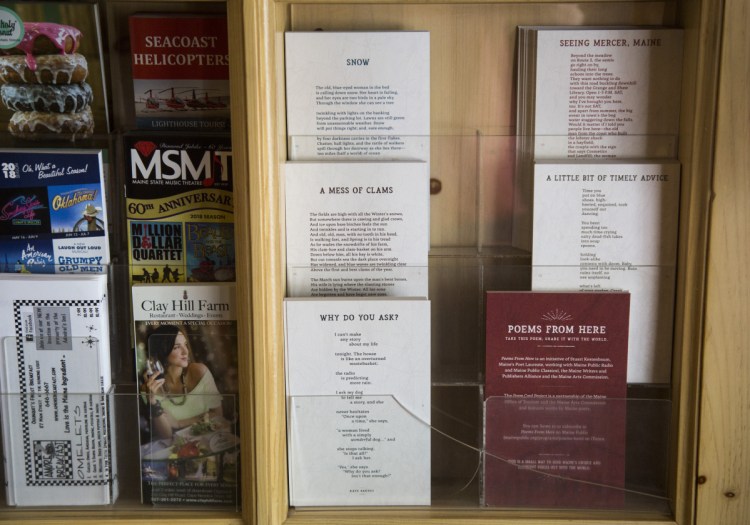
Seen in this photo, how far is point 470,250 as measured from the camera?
3.52ft

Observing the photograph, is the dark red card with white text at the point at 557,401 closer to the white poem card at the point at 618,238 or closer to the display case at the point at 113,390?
the white poem card at the point at 618,238

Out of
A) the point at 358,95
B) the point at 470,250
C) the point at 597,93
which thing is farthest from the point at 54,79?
the point at 597,93

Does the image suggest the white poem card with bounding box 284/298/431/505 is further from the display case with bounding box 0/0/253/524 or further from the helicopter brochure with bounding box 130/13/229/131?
the helicopter brochure with bounding box 130/13/229/131

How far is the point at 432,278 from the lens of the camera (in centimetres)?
105

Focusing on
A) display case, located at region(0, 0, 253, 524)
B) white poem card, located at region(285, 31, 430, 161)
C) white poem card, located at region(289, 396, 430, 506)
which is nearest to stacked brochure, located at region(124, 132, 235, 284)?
display case, located at region(0, 0, 253, 524)

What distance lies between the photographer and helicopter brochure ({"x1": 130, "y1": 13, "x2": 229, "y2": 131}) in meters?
0.97

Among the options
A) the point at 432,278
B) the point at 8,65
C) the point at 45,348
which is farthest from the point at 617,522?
the point at 8,65

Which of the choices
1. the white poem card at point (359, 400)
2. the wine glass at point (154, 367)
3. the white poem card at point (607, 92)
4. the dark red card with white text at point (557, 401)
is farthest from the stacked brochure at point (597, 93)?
the wine glass at point (154, 367)

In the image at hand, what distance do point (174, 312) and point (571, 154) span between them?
1.89ft

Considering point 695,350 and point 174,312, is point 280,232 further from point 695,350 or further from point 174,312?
point 695,350

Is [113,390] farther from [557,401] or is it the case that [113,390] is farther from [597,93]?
[597,93]

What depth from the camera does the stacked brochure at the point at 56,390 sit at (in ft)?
3.23

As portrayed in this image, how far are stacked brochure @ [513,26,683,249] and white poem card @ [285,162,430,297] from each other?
0.52ft

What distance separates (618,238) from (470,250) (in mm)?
204
